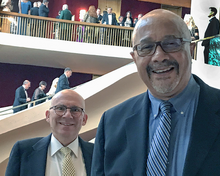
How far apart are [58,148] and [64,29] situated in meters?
9.96

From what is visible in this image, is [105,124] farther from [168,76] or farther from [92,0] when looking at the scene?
[92,0]

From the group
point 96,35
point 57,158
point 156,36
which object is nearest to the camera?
point 156,36

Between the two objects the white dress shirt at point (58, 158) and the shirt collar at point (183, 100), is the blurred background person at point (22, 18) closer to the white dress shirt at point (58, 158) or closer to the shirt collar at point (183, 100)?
the white dress shirt at point (58, 158)

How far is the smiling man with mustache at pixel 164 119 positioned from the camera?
1.29m

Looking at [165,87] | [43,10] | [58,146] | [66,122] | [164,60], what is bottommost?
[58,146]

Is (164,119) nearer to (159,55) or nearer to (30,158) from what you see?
(159,55)

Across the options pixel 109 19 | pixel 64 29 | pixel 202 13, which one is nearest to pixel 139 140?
pixel 202 13

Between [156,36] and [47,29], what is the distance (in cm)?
1184

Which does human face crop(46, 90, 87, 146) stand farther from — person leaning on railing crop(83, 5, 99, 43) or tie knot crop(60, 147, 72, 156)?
person leaning on railing crop(83, 5, 99, 43)

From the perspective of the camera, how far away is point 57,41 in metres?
11.7

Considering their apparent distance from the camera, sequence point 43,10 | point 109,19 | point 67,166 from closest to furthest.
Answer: point 67,166 < point 43,10 < point 109,19

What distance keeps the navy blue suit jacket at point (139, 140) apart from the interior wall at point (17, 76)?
12.9 metres

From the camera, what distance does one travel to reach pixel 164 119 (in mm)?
1387

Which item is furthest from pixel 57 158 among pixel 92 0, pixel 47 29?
pixel 92 0
